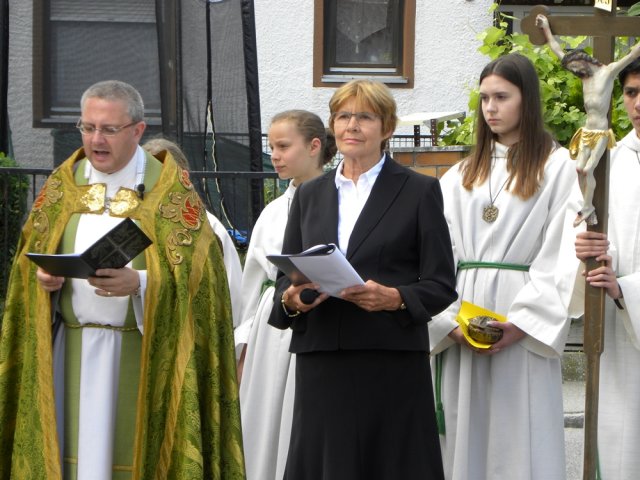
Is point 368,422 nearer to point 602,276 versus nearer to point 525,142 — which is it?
point 602,276

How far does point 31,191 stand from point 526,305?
Result: 443cm

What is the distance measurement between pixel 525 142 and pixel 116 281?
6.44ft

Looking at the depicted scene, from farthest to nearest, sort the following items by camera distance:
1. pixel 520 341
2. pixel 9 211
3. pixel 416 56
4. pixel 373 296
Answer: pixel 416 56 → pixel 9 211 → pixel 520 341 → pixel 373 296

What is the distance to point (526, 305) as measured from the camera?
17.6 ft

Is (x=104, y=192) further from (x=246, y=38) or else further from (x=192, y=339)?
(x=246, y=38)

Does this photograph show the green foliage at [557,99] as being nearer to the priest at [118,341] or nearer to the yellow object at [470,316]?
the yellow object at [470,316]

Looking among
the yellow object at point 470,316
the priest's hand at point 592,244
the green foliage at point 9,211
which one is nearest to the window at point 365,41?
the green foliage at point 9,211

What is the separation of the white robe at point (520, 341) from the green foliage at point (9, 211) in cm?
401

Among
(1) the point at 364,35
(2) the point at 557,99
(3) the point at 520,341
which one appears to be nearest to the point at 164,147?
(3) the point at 520,341

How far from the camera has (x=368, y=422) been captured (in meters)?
4.61

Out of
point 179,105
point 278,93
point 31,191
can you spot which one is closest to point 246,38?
point 179,105

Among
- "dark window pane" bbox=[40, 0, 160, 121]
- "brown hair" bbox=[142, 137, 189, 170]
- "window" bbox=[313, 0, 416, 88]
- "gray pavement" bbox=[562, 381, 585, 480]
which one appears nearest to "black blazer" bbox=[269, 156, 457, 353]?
"brown hair" bbox=[142, 137, 189, 170]

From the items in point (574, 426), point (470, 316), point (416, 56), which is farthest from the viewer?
point (416, 56)

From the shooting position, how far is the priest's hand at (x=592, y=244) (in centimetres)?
482
